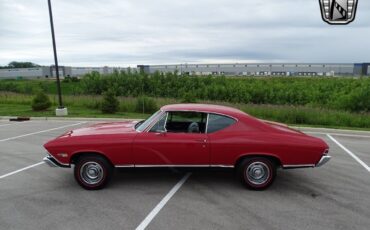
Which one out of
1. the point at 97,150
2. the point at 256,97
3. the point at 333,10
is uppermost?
the point at 333,10

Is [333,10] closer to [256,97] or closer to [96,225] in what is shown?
[96,225]

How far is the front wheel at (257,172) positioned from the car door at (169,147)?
0.65 metres

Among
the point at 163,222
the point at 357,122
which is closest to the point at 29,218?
the point at 163,222

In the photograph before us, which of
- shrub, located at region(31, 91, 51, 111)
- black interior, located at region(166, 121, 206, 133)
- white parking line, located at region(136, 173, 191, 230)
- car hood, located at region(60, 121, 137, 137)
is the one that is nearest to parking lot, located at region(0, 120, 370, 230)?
white parking line, located at region(136, 173, 191, 230)

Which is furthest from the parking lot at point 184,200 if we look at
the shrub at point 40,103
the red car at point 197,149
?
the shrub at point 40,103

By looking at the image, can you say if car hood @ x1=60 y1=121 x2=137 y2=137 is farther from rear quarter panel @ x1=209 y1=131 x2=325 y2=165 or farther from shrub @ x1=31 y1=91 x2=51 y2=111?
shrub @ x1=31 y1=91 x2=51 y2=111

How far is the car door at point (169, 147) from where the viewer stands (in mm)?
5199

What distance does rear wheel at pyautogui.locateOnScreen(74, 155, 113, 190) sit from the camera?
17.3ft

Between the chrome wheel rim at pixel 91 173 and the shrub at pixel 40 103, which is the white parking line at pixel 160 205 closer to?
the chrome wheel rim at pixel 91 173

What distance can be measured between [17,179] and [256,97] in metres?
34.4

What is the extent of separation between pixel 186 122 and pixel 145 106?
1265 centimetres

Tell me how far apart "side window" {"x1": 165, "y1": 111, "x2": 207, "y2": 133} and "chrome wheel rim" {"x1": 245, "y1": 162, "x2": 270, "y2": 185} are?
3.36 feet

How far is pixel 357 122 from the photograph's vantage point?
14.0 metres

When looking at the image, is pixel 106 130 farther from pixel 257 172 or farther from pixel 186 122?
pixel 257 172
